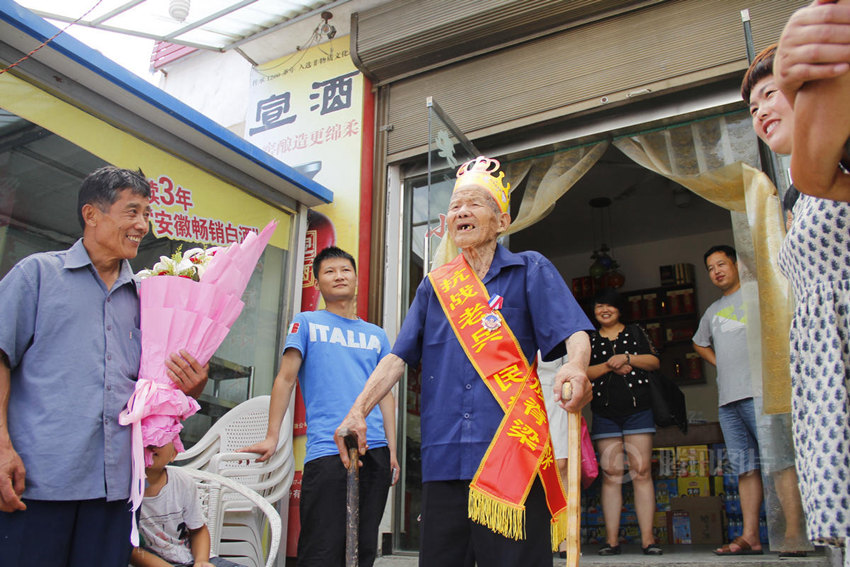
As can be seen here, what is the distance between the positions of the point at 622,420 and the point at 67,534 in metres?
3.64

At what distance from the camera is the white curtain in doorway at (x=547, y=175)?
5074 mm

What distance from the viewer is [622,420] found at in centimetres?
463

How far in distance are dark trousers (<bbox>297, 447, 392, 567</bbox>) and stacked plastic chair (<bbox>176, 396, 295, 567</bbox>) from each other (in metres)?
0.74

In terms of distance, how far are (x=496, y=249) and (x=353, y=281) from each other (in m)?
1.29

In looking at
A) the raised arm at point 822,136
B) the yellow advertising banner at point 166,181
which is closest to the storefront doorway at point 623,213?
the yellow advertising banner at point 166,181

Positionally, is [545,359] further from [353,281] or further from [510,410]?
[353,281]

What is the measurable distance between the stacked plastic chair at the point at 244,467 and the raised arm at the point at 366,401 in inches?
59.8

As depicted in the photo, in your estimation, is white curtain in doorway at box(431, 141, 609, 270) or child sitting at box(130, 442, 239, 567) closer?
child sitting at box(130, 442, 239, 567)

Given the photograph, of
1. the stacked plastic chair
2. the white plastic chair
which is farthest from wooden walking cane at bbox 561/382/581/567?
the stacked plastic chair

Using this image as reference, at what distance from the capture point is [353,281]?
3.58 meters

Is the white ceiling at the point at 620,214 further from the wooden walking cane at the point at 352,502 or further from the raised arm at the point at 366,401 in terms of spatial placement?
the wooden walking cane at the point at 352,502

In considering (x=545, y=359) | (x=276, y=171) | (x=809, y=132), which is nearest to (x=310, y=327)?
(x=545, y=359)

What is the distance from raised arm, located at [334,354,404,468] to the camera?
7.18 ft

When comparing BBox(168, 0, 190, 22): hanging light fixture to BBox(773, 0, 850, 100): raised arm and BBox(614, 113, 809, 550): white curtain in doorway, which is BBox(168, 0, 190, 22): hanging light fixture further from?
BBox(773, 0, 850, 100): raised arm
